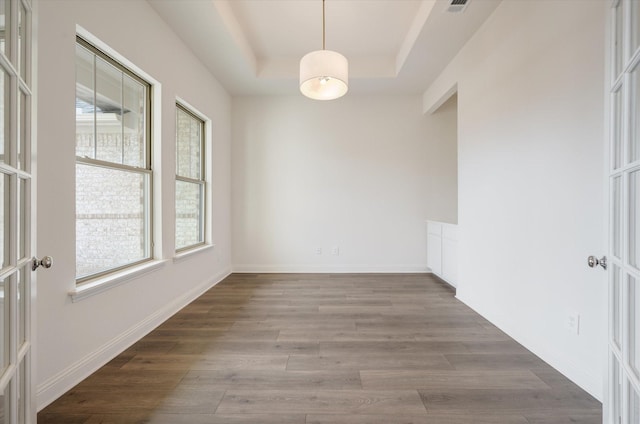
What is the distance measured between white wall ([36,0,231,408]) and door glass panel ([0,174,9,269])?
0.55m

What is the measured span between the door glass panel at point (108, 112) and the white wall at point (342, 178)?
96.4 inches

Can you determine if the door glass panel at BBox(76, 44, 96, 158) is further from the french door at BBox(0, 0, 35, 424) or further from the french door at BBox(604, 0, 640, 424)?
the french door at BBox(604, 0, 640, 424)

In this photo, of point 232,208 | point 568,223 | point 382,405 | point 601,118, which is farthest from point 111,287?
point 601,118

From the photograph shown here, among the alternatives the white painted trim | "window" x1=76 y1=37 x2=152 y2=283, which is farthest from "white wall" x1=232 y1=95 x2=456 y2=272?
the white painted trim

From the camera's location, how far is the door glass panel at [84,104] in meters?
1.97

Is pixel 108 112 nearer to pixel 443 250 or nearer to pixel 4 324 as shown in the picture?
pixel 4 324

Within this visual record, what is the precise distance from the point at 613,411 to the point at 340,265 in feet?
12.0

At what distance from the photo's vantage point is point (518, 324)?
2.36 meters

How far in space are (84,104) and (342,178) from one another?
3376mm

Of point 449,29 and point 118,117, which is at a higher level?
point 449,29

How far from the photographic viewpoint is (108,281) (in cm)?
205

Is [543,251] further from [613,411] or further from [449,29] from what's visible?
[449,29]

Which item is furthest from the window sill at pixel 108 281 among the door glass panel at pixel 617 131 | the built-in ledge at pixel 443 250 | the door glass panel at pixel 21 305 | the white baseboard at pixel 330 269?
the built-in ledge at pixel 443 250

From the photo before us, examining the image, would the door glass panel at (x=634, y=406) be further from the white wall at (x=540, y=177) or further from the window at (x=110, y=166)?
the window at (x=110, y=166)
